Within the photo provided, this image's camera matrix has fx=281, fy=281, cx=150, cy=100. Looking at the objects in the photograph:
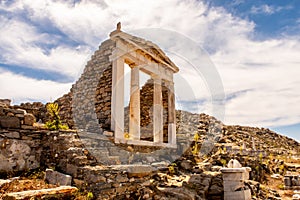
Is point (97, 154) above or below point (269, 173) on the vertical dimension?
above

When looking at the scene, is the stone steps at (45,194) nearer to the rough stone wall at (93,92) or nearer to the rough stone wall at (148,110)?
the rough stone wall at (93,92)

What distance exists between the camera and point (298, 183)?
11.3 metres

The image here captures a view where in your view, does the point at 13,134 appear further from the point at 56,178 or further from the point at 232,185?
the point at 232,185

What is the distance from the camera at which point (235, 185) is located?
7770 mm

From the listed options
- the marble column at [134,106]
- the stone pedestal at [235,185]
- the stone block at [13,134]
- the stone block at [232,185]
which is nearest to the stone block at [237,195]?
the stone pedestal at [235,185]

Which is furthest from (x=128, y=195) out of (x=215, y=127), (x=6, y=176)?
(x=215, y=127)

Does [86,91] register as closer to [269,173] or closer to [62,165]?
[62,165]

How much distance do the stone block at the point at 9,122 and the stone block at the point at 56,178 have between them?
1.28 metres

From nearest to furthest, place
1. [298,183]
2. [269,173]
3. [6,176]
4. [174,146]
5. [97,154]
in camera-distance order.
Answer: [6,176] < [97,154] < [298,183] < [174,146] < [269,173]

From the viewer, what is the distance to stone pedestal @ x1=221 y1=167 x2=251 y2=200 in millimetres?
7695

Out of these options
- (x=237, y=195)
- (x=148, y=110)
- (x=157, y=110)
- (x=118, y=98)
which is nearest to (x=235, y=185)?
(x=237, y=195)

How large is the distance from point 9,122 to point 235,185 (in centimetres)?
595

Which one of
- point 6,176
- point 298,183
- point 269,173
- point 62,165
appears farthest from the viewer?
point 269,173

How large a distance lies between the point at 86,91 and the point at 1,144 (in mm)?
4879
